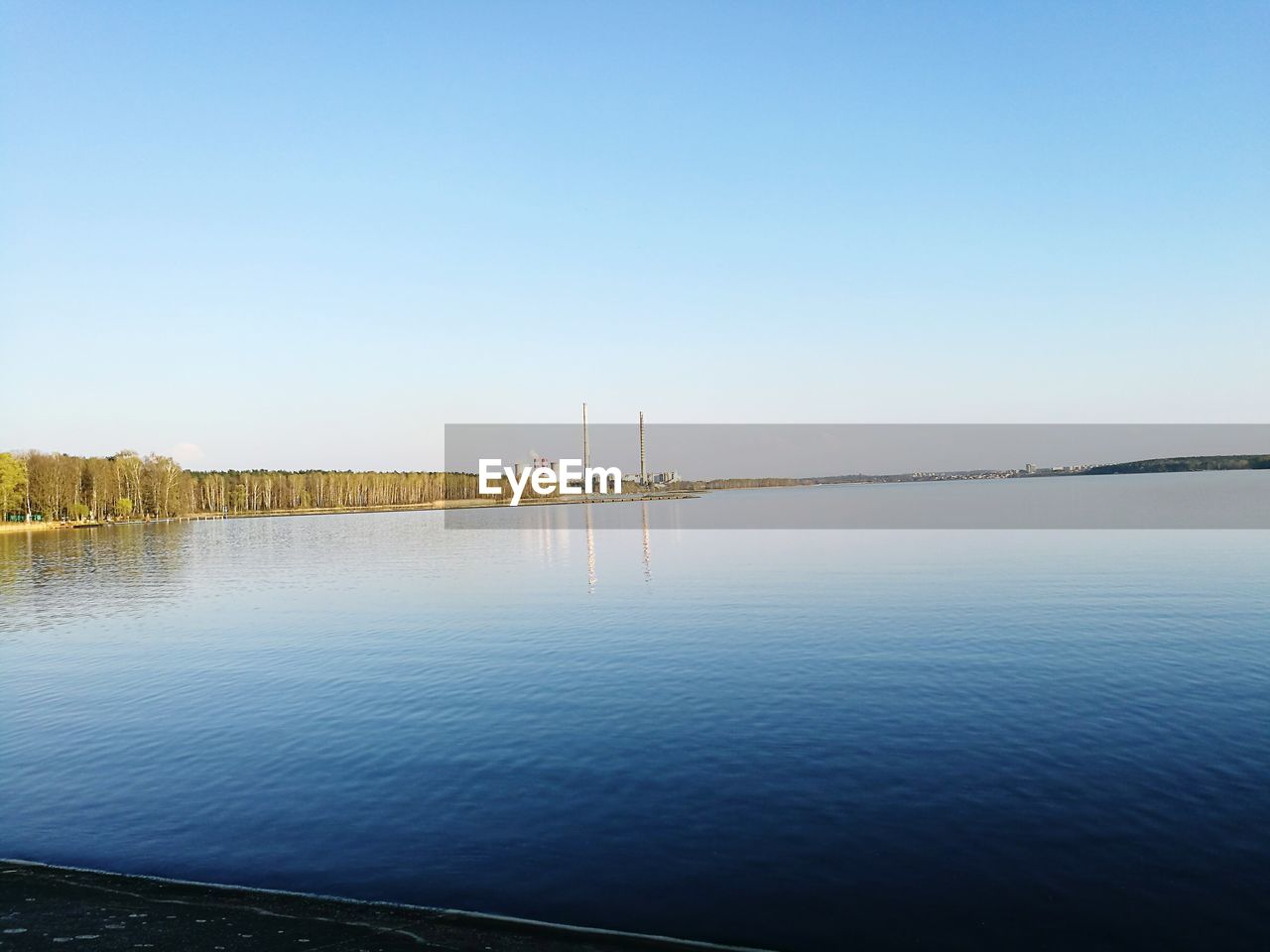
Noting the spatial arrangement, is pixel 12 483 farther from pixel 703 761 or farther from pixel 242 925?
pixel 242 925

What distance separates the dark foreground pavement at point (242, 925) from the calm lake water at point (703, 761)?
0.69m

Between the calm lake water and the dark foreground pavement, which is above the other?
the dark foreground pavement

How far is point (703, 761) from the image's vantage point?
18.8 metres

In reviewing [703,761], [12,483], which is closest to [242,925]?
[703,761]

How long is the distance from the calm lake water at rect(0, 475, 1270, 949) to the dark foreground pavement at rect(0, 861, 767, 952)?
2.26ft

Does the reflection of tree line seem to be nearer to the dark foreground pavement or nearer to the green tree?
the green tree

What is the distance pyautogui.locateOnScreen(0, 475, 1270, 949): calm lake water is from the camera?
12805 millimetres

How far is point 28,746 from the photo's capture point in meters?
21.5

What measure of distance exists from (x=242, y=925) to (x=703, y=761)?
10.4m

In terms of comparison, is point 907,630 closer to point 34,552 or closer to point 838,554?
point 838,554

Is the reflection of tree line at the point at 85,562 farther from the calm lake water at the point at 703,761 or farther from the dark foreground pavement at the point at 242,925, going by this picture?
the dark foreground pavement at the point at 242,925

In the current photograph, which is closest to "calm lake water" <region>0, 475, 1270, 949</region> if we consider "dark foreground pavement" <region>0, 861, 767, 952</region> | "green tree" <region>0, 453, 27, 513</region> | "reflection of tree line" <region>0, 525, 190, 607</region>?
"dark foreground pavement" <region>0, 861, 767, 952</region>

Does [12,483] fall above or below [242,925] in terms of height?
above

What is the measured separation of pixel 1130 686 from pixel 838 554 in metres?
47.0
